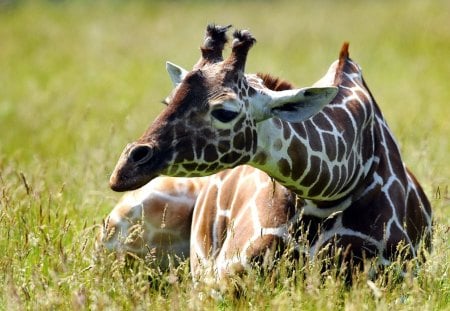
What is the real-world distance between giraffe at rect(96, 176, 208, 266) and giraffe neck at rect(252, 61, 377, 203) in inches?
52.3

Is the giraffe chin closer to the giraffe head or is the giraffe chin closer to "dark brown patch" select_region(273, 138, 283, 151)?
the giraffe head

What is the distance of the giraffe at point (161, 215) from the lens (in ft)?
22.2

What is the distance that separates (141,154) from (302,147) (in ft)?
2.93

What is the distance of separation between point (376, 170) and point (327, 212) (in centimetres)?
41

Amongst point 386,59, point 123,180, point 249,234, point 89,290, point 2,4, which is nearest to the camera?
point 123,180

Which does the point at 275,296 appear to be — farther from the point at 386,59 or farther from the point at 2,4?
the point at 2,4

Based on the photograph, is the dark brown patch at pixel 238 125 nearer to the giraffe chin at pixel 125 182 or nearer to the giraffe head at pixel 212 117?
the giraffe head at pixel 212 117

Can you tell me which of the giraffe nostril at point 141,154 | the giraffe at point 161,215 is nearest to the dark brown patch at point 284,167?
the giraffe nostril at point 141,154

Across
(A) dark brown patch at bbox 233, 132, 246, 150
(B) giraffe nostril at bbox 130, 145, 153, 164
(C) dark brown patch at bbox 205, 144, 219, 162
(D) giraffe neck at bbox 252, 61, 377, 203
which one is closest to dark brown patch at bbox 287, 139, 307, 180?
(D) giraffe neck at bbox 252, 61, 377, 203

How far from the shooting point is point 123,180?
480 centimetres

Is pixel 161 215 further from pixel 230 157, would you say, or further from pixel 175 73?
pixel 230 157

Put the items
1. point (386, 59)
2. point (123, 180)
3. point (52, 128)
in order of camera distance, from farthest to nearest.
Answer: point (386, 59), point (52, 128), point (123, 180)

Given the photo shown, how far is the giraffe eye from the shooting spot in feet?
16.5

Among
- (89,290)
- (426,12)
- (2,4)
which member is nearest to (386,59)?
(426,12)
